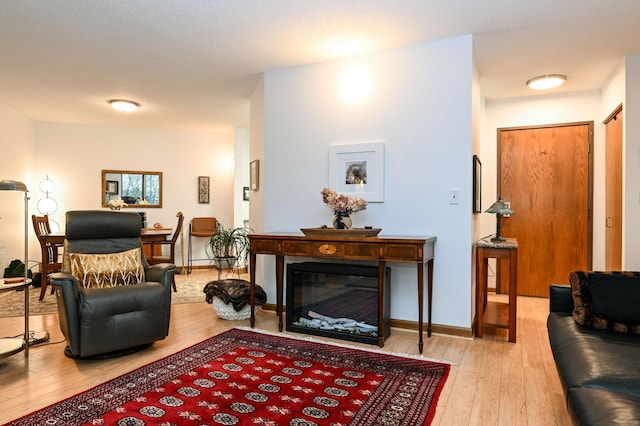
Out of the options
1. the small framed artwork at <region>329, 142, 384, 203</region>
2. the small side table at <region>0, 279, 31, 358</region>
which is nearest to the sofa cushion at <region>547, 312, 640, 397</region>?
the small framed artwork at <region>329, 142, 384, 203</region>

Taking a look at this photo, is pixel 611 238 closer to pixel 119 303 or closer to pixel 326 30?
pixel 326 30

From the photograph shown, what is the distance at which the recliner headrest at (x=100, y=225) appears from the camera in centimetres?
321

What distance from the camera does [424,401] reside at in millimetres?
2146

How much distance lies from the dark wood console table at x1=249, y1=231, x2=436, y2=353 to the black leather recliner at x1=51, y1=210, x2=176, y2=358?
0.86 metres

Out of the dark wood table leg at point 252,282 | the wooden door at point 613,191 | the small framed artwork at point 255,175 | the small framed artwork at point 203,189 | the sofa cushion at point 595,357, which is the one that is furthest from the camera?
the small framed artwork at point 203,189

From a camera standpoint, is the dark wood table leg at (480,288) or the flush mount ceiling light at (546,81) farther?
the flush mount ceiling light at (546,81)

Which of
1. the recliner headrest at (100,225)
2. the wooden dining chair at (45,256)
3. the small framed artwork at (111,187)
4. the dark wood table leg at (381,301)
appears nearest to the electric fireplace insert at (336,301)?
the dark wood table leg at (381,301)

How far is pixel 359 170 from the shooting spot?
366cm

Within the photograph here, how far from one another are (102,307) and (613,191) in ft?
15.7

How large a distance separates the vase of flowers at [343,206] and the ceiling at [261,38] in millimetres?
1312

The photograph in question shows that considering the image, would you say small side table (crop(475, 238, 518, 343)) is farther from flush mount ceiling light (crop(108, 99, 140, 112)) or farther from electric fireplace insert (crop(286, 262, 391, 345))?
flush mount ceiling light (crop(108, 99, 140, 112))

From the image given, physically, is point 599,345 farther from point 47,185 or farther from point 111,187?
point 47,185

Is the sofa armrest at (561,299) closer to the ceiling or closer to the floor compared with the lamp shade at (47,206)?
closer to the floor

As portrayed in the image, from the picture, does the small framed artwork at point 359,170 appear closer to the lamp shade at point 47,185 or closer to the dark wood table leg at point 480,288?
the dark wood table leg at point 480,288
